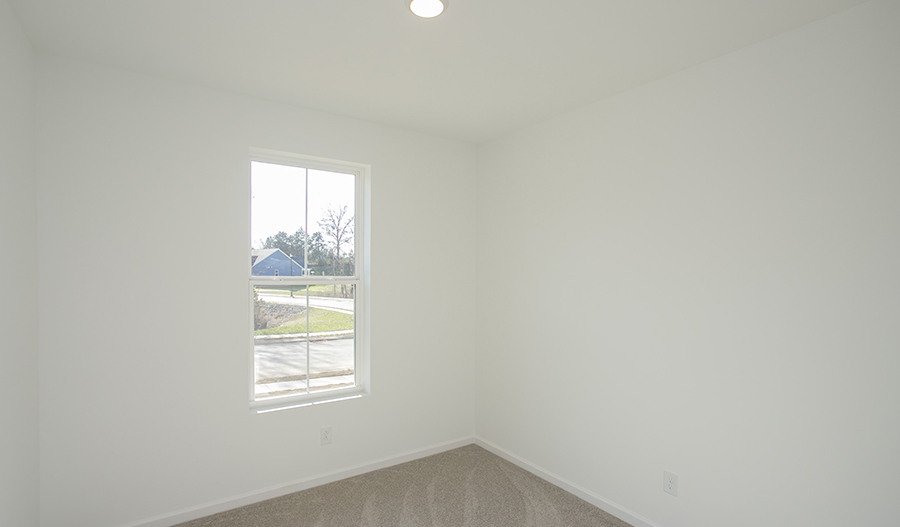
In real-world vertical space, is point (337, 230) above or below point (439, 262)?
above

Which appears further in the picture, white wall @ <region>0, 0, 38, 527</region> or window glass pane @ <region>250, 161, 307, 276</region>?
window glass pane @ <region>250, 161, 307, 276</region>

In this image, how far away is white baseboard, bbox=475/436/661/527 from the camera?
2666mm

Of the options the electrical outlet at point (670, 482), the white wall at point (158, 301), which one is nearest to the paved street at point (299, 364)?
the white wall at point (158, 301)

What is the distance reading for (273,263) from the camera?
3.11m

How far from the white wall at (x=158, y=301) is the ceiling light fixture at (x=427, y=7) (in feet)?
4.79

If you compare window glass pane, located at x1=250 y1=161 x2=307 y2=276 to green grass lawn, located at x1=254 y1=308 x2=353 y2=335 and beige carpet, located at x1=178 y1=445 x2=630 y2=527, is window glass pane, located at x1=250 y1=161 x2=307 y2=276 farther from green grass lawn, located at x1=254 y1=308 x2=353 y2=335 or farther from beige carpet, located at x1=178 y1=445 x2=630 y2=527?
beige carpet, located at x1=178 y1=445 x2=630 y2=527

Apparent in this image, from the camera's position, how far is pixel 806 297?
202 cm

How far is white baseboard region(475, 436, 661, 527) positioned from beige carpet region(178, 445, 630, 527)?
41mm

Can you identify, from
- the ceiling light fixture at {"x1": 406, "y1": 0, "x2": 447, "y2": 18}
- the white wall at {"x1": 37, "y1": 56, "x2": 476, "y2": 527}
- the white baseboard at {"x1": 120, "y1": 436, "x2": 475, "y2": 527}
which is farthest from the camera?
the white baseboard at {"x1": 120, "y1": 436, "x2": 475, "y2": 527}

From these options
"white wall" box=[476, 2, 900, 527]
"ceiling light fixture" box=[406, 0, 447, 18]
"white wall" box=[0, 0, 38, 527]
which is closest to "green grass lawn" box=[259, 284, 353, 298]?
"white wall" box=[0, 0, 38, 527]

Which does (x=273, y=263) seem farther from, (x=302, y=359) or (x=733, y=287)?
(x=733, y=287)

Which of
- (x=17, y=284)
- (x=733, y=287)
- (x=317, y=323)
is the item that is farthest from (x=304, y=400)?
(x=733, y=287)

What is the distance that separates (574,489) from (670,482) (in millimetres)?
718

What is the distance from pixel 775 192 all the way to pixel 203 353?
124 inches
